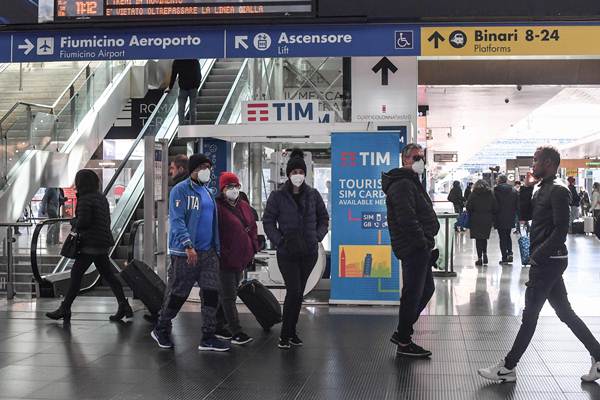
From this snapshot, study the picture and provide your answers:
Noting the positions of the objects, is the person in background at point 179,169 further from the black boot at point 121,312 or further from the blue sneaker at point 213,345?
the blue sneaker at point 213,345

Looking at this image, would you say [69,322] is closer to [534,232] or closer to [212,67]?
[534,232]

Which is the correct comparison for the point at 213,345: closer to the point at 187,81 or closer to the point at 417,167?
the point at 417,167

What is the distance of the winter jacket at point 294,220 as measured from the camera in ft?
22.0

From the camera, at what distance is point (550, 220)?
18.0ft

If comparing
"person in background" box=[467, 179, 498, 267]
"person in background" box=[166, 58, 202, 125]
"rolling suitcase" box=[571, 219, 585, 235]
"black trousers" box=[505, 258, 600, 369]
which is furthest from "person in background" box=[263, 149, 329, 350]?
"rolling suitcase" box=[571, 219, 585, 235]

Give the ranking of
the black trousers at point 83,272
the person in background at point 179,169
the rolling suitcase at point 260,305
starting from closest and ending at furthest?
the rolling suitcase at point 260,305 → the person in background at point 179,169 → the black trousers at point 83,272

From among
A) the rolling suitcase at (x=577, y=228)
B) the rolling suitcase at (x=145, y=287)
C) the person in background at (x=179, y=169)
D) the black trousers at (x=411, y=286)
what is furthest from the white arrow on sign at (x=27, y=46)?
the rolling suitcase at (x=577, y=228)

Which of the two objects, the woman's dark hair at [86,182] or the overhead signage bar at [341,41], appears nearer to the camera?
the overhead signage bar at [341,41]

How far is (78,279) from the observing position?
8.23 metres

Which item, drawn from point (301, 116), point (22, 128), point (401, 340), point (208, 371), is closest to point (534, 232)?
point (401, 340)

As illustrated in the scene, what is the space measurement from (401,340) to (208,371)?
1.57 meters

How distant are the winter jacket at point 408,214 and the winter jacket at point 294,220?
746mm

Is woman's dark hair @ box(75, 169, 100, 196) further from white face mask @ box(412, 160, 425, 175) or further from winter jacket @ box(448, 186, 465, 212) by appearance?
winter jacket @ box(448, 186, 465, 212)

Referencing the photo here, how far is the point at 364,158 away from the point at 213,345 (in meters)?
3.34
